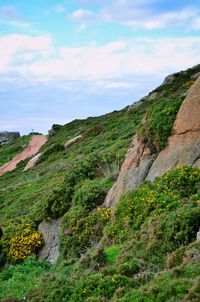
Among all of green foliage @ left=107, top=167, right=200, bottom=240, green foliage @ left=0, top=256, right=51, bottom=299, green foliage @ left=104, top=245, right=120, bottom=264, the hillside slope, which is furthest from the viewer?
green foliage @ left=107, top=167, right=200, bottom=240

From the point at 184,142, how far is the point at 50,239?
5.26 metres

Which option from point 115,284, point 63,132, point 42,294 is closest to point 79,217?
point 42,294

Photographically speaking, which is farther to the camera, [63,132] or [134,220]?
[63,132]

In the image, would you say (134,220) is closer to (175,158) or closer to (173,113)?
(175,158)

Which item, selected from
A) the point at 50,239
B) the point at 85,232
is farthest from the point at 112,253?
the point at 50,239

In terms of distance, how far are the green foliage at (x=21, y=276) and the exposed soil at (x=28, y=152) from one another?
28128 millimetres

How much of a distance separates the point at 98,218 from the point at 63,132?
3465cm

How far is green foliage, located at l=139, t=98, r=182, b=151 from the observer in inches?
647

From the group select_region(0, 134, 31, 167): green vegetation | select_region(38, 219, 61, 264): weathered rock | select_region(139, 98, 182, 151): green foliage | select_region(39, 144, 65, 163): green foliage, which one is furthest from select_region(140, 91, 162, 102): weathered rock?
select_region(139, 98, 182, 151): green foliage

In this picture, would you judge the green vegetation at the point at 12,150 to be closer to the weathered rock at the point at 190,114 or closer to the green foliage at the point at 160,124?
the green foliage at the point at 160,124

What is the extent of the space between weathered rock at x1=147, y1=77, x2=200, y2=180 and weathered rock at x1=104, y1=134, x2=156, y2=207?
37 centimetres

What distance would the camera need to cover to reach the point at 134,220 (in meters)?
13.7

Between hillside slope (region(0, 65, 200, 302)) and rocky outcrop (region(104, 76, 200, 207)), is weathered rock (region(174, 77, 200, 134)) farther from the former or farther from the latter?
hillside slope (region(0, 65, 200, 302))

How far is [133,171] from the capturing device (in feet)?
55.3
